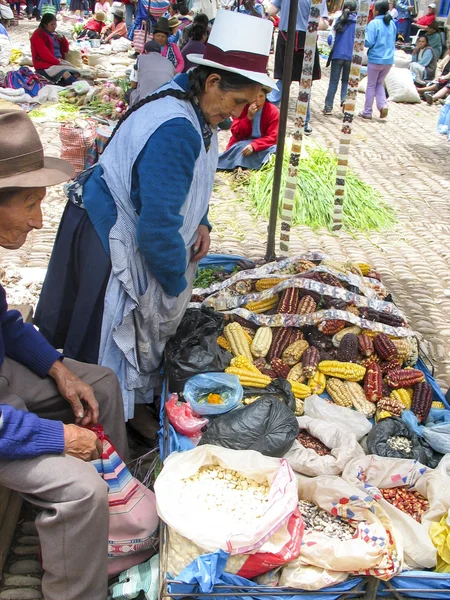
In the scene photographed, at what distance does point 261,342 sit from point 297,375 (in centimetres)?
34

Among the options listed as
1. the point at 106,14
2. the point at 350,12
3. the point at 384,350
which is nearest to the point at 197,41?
the point at 350,12

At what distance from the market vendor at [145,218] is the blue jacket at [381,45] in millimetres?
10053

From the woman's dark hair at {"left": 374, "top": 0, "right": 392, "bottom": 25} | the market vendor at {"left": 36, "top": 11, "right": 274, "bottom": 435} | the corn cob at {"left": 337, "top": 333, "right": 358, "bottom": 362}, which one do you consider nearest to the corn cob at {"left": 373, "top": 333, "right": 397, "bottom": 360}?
the corn cob at {"left": 337, "top": 333, "right": 358, "bottom": 362}

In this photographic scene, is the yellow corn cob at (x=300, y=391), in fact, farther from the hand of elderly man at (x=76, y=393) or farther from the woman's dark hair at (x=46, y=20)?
the woman's dark hair at (x=46, y=20)

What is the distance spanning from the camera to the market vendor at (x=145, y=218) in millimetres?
2834

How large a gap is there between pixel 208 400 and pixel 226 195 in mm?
4873

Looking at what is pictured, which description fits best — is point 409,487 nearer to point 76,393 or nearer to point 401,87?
point 76,393

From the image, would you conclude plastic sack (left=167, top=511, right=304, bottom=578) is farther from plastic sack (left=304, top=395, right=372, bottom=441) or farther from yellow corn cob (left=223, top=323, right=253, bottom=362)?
yellow corn cob (left=223, top=323, right=253, bottom=362)

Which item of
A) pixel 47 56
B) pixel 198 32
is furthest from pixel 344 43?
pixel 47 56

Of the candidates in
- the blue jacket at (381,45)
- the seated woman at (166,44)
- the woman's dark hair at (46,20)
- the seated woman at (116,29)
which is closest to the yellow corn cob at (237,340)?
the seated woman at (166,44)

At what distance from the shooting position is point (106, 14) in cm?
2169

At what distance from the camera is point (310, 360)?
12.7ft

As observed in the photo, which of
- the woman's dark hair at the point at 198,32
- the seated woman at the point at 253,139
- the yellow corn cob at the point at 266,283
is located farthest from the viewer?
the woman's dark hair at the point at 198,32

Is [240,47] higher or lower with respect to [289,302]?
higher
